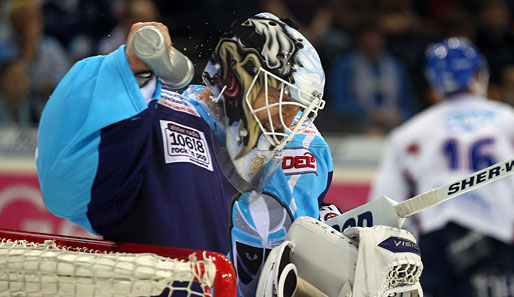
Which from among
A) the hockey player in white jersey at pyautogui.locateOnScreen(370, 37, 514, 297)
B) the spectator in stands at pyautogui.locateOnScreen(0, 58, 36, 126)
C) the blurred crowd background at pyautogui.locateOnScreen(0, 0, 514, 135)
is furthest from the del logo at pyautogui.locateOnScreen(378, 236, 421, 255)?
the hockey player in white jersey at pyautogui.locateOnScreen(370, 37, 514, 297)

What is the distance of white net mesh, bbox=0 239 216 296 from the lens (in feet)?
4.91

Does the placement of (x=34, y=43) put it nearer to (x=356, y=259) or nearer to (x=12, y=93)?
(x=12, y=93)

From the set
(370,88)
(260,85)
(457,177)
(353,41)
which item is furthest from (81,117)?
(353,41)

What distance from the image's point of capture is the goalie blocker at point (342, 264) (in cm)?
175

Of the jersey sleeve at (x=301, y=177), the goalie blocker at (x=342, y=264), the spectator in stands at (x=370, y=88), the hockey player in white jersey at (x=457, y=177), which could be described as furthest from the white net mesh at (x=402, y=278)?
the spectator in stands at (x=370, y=88)

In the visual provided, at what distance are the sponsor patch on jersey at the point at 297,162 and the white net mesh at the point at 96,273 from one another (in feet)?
1.87

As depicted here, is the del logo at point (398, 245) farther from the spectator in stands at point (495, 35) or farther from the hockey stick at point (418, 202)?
the spectator in stands at point (495, 35)

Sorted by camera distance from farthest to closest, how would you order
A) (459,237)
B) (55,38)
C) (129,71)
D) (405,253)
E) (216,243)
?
(459,237) < (55,38) < (216,243) < (405,253) < (129,71)

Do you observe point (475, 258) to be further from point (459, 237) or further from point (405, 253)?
point (405, 253)

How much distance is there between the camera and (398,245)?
1767 mm

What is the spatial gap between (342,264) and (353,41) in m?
3.80

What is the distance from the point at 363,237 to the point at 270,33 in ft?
1.66

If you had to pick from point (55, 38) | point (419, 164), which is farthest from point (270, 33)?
point (419, 164)

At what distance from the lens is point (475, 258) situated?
4.41m
